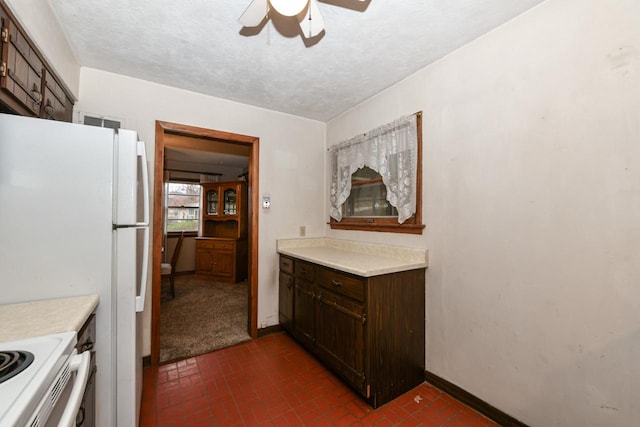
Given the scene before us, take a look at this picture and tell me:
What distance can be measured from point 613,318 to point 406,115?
1864 mm

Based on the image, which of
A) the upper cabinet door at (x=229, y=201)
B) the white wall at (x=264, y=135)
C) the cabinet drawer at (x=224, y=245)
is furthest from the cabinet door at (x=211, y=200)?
the white wall at (x=264, y=135)

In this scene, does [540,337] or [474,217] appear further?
[474,217]

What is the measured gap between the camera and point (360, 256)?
2508mm

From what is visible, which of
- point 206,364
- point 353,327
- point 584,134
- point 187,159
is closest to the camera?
point 584,134

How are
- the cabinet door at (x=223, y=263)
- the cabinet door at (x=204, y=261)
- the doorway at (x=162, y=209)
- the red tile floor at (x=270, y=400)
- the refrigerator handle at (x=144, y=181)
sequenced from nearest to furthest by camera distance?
the refrigerator handle at (x=144, y=181) → the red tile floor at (x=270, y=400) → the doorway at (x=162, y=209) → the cabinet door at (x=223, y=263) → the cabinet door at (x=204, y=261)

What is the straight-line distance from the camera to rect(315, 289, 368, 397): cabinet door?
6.14 ft

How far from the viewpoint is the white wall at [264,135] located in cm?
229

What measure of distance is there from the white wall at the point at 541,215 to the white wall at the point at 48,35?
2.54m

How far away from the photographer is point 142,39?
1841 millimetres

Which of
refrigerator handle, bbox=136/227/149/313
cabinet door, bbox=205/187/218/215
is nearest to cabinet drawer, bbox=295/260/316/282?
refrigerator handle, bbox=136/227/149/313

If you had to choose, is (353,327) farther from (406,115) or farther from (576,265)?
(406,115)

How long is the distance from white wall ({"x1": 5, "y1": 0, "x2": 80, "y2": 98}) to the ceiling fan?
1053 millimetres

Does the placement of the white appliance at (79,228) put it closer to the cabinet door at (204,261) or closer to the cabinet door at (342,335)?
the cabinet door at (342,335)

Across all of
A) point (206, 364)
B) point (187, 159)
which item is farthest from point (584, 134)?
point (187, 159)
